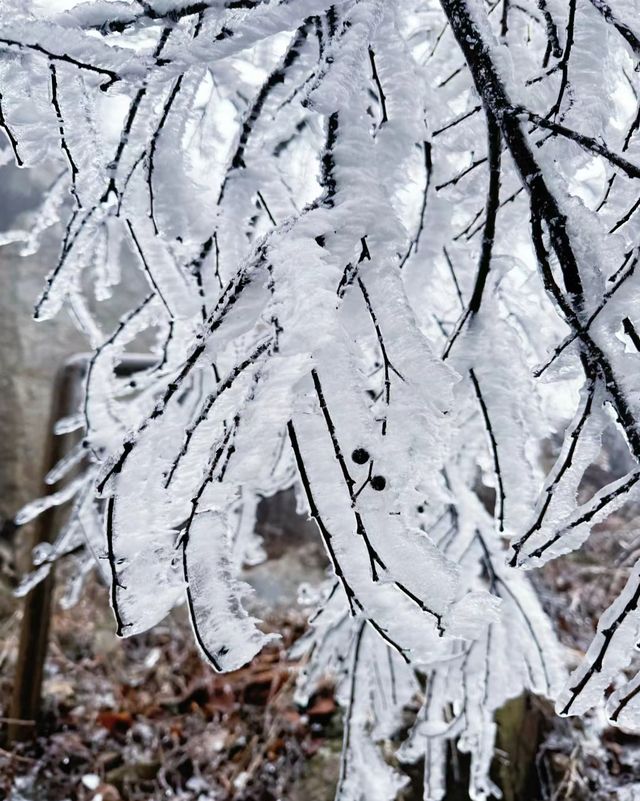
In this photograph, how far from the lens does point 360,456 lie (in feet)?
1.88

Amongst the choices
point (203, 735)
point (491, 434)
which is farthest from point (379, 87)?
point (203, 735)

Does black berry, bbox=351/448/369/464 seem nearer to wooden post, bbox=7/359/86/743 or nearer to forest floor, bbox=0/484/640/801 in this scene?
forest floor, bbox=0/484/640/801

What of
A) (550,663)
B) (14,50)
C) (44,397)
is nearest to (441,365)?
(14,50)

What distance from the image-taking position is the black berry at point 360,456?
0.57 meters

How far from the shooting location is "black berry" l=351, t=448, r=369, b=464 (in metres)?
0.57

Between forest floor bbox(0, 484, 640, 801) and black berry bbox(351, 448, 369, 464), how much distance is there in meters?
1.94

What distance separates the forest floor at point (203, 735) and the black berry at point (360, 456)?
194 centimetres

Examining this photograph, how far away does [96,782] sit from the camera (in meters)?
2.52

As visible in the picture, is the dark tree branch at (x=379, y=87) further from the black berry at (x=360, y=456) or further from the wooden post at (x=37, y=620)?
the wooden post at (x=37, y=620)

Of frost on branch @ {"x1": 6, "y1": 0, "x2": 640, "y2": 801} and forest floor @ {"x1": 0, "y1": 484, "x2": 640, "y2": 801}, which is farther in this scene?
forest floor @ {"x1": 0, "y1": 484, "x2": 640, "y2": 801}

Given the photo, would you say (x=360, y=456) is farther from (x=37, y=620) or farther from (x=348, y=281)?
(x=37, y=620)

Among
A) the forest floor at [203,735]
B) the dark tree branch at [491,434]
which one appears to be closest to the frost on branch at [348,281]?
the dark tree branch at [491,434]

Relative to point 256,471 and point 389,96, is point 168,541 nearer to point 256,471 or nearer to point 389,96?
point 256,471

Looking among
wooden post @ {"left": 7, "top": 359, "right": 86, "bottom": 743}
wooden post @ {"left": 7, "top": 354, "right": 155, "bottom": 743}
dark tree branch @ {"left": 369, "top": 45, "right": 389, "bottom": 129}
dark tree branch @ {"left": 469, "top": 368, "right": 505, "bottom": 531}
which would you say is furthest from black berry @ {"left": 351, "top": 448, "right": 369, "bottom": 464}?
wooden post @ {"left": 7, "top": 359, "right": 86, "bottom": 743}
